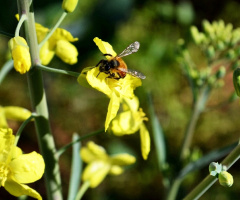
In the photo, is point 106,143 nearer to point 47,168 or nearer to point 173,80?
point 173,80

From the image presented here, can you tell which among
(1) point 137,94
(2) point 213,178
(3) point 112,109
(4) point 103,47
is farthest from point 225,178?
(1) point 137,94

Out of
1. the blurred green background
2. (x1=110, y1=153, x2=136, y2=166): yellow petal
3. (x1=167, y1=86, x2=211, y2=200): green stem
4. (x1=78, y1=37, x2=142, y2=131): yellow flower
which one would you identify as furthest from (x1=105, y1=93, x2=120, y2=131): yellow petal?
the blurred green background

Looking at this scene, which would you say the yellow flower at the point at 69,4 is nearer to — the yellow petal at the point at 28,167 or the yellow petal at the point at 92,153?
the yellow petal at the point at 28,167

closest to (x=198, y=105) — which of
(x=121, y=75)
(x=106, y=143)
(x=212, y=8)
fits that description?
(x=121, y=75)

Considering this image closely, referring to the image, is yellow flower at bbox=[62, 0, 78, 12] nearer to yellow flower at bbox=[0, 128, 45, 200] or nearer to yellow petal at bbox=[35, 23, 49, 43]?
yellow petal at bbox=[35, 23, 49, 43]

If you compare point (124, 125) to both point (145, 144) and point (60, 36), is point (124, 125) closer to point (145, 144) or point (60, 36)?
point (145, 144)
